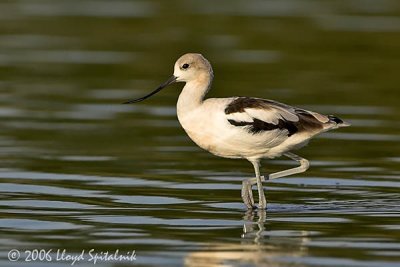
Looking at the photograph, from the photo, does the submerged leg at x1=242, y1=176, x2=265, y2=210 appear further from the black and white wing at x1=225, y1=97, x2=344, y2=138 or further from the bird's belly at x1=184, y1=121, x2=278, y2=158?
the black and white wing at x1=225, y1=97, x2=344, y2=138

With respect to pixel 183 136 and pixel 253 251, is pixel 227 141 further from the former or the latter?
pixel 183 136

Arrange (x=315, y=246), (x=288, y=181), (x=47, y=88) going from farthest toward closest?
(x=47, y=88), (x=288, y=181), (x=315, y=246)

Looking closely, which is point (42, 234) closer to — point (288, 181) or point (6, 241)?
point (6, 241)

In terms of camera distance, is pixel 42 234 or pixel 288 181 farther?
pixel 288 181

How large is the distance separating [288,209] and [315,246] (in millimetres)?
1967

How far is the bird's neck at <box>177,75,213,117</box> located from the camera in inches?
558

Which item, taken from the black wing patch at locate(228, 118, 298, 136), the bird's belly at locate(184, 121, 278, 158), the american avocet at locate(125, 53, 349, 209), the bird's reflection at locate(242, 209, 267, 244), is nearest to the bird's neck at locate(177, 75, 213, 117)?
the american avocet at locate(125, 53, 349, 209)

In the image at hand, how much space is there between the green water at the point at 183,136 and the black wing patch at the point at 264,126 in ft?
2.58

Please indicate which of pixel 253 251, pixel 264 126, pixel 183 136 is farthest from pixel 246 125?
pixel 183 136

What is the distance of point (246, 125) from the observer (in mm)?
13852

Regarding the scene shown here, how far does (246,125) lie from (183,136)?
190 inches

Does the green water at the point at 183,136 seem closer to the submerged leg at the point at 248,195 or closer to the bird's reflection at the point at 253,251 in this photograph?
the bird's reflection at the point at 253,251

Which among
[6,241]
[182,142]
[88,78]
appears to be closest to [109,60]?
[88,78]

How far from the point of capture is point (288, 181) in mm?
15781
